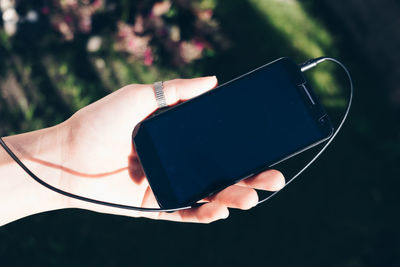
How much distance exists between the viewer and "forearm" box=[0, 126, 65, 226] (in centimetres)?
192

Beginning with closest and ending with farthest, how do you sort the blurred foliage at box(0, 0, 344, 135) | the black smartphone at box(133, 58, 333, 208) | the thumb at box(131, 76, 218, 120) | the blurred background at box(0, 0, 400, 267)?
the black smartphone at box(133, 58, 333, 208) → the thumb at box(131, 76, 218, 120) → the blurred background at box(0, 0, 400, 267) → the blurred foliage at box(0, 0, 344, 135)

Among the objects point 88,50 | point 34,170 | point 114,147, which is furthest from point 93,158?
point 88,50

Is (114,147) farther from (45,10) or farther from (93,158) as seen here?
(45,10)

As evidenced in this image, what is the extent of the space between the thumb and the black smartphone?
0.07 metres

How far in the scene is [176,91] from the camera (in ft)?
6.10

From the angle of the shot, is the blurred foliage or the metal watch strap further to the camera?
the blurred foliage

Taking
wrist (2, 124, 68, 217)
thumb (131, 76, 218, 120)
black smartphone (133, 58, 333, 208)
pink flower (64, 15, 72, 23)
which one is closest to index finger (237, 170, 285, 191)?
black smartphone (133, 58, 333, 208)

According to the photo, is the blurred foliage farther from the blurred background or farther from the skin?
the skin

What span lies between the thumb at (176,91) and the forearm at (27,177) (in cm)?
52

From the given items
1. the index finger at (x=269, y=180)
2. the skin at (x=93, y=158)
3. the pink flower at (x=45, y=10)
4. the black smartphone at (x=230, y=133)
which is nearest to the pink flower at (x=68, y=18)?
the pink flower at (x=45, y=10)

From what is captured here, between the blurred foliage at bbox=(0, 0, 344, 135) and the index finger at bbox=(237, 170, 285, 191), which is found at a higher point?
the blurred foliage at bbox=(0, 0, 344, 135)

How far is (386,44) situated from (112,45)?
2368 millimetres

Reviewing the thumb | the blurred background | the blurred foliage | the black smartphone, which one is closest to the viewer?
the black smartphone

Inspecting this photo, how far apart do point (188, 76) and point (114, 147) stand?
1.07m
